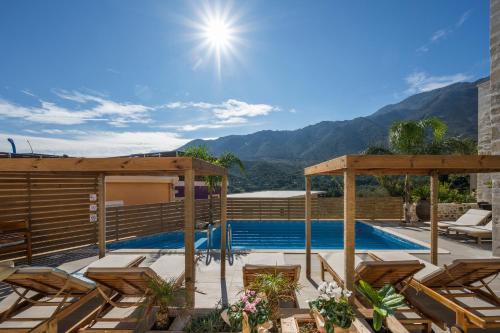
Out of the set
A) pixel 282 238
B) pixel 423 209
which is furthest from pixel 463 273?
pixel 423 209

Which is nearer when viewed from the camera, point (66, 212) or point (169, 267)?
point (169, 267)

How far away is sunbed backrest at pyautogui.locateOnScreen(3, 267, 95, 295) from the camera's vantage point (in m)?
3.32

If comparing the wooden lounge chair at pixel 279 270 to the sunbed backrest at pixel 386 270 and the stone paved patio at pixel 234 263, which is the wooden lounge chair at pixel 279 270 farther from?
the sunbed backrest at pixel 386 270

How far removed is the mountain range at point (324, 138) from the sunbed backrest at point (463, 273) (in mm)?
25661

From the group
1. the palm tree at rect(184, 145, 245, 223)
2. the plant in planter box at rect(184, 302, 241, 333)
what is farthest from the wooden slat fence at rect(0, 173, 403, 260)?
the plant in planter box at rect(184, 302, 241, 333)

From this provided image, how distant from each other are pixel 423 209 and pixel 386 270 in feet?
36.6

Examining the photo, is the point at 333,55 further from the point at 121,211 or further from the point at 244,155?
the point at 244,155

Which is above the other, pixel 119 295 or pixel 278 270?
pixel 278 270

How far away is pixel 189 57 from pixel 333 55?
910 cm

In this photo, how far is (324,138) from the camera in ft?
215

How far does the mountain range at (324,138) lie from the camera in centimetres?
4084

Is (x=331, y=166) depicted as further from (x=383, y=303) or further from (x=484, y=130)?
(x=484, y=130)

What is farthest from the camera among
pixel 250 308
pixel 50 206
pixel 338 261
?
pixel 50 206

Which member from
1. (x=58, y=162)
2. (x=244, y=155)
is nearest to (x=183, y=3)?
(x=58, y=162)
